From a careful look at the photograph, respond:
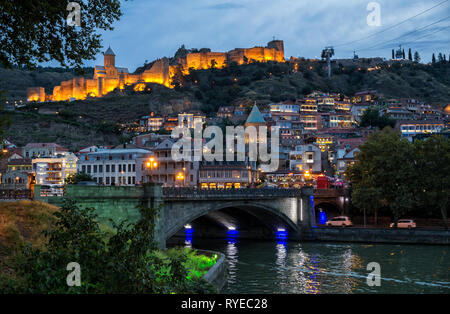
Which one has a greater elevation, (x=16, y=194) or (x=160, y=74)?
(x=160, y=74)

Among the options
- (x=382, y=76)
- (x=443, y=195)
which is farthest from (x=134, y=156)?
(x=382, y=76)

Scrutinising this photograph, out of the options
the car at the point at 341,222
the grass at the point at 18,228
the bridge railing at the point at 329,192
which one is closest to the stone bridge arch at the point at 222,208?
the car at the point at 341,222

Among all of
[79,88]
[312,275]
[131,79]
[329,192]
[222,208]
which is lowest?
[312,275]

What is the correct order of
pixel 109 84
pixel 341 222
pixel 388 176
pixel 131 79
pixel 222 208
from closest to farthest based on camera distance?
1. pixel 222 208
2. pixel 388 176
3. pixel 341 222
4. pixel 109 84
5. pixel 131 79

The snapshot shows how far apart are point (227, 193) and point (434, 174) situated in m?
20.6

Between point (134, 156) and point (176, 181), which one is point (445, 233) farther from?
point (134, 156)

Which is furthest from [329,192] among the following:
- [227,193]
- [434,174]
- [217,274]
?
[217,274]

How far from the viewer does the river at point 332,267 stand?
27219 mm

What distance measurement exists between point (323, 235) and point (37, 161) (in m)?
58.9

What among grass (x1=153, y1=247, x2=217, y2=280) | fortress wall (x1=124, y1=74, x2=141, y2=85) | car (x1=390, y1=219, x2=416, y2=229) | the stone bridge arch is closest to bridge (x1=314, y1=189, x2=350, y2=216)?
the stone bridge arch

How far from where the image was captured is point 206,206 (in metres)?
41.2

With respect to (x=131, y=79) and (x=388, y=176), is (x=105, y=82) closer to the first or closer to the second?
(x=131, y=79)

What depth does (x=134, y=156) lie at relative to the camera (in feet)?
251

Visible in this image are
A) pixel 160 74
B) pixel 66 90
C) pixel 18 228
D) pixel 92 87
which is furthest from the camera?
pixel 160 74
